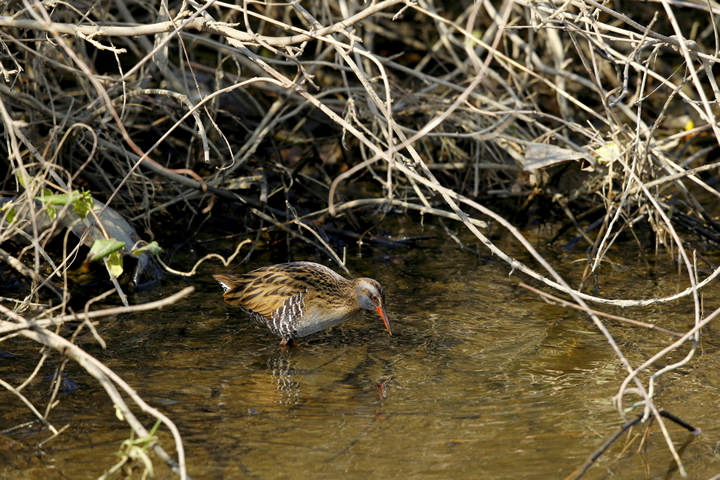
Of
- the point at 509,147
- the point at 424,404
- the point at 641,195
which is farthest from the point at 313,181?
the point at 424,404

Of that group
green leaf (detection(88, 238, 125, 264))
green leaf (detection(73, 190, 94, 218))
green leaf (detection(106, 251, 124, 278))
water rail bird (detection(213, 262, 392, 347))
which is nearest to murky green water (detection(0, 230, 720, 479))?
water rail bird (detection(213, 262, 392, 347))

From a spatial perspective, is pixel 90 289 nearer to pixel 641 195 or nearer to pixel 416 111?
pixel 416 111

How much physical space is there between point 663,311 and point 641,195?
77cm

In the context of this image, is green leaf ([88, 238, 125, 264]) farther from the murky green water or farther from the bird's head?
the bird's head

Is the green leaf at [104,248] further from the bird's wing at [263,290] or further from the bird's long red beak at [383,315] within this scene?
the bird's long red beak at [383,315]

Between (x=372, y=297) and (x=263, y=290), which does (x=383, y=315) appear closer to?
(x=372, y=297)

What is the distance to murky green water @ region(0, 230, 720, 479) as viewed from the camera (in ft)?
12.7

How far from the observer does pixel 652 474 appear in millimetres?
3803

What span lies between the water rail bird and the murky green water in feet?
0.51

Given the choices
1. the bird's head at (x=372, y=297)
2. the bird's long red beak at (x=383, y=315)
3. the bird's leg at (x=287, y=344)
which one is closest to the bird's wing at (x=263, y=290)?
the bird's leg at (x=287, y=344)

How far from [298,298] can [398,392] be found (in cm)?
106

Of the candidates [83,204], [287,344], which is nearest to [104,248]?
[83,204]

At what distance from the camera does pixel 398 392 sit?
4660mm

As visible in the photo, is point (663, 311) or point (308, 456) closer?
point (308, 456)
